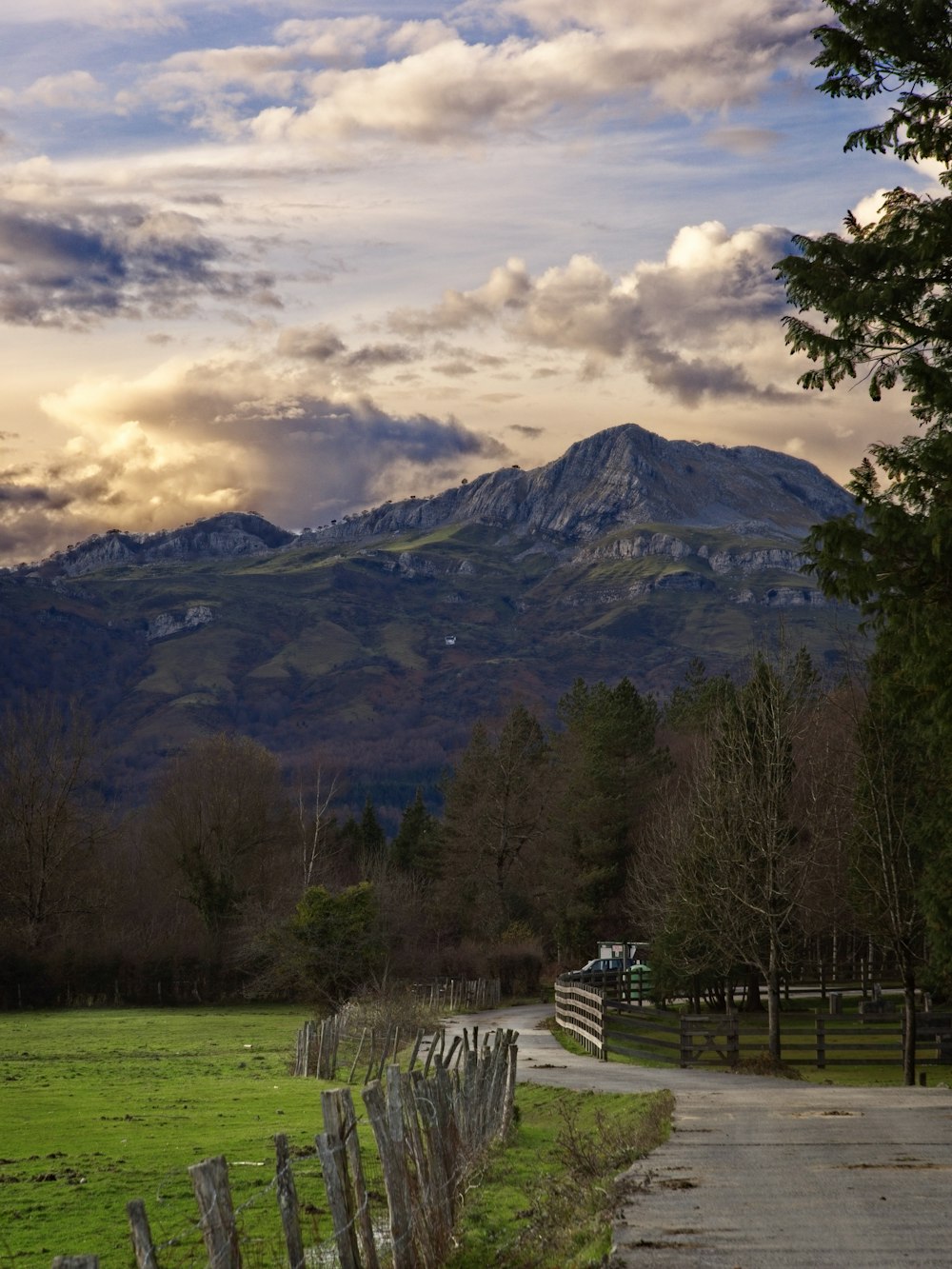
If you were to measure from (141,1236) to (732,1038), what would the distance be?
28.4m

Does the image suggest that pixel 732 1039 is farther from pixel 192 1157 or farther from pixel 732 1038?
pixel 192 1157

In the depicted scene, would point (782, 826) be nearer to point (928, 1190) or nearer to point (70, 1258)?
point (928, 1190)

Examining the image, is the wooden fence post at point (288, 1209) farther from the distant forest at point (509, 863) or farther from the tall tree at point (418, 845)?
the tall tree at point (418, 845)

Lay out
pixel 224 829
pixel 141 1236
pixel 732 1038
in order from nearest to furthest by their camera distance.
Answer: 1. pixel 141 1236
2. pixel 732 1038
3. pixel 224 829

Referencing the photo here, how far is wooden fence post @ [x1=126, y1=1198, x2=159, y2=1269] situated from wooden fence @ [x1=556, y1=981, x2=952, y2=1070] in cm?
2719

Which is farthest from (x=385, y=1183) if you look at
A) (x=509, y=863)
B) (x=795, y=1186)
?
(x=509, y=863)

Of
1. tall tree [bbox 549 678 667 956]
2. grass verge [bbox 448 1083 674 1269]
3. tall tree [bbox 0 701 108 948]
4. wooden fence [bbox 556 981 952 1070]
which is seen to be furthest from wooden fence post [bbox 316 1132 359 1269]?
tall tree [bbox 549 678 667 956]

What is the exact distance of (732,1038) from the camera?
3447 cm

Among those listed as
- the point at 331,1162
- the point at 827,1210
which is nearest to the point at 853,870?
the point at 827,1210

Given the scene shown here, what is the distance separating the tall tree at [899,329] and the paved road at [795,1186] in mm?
6028

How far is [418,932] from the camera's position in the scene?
83312 mm

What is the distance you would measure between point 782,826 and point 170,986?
45.9 meters

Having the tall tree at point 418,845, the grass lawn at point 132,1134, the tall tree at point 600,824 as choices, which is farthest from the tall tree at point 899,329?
the tall tree at point 418,845

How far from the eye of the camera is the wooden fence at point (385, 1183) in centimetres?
884
